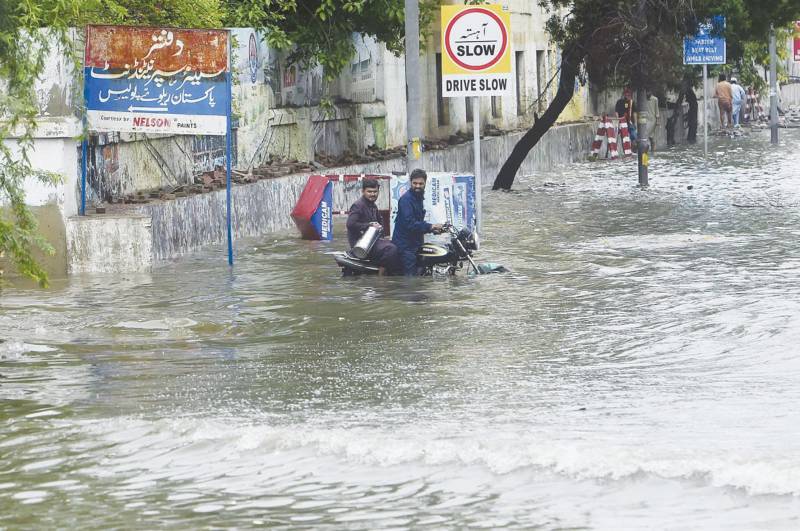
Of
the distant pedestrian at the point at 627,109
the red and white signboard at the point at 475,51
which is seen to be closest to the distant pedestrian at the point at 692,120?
the distant pedestrian at the point at 627,109

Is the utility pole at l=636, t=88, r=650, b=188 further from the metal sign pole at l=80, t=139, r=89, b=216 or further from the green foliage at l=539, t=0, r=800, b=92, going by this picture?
the metal sign pole at l=80, t=139, r=89, b=216

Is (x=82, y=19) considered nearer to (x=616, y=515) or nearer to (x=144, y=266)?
(x=144, y=266)

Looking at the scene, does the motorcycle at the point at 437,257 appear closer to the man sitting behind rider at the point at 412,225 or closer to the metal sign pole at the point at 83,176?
the man sitting behind rider at the point at 412,225

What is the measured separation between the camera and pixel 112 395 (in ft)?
31.7

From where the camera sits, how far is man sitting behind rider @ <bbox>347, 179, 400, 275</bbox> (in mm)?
15836

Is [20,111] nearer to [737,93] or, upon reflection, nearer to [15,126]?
[15,126]

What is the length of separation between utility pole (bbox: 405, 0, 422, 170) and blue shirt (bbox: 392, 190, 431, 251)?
3.91 m

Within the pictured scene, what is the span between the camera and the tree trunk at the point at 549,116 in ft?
91.7

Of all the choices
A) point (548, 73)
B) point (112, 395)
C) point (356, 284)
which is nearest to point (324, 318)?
point (356, 284)

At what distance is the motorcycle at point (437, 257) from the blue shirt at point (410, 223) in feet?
0.49

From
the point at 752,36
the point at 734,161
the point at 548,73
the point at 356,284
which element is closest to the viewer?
the point at 356,284

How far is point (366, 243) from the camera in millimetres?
15672

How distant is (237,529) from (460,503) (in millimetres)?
Result: 1008

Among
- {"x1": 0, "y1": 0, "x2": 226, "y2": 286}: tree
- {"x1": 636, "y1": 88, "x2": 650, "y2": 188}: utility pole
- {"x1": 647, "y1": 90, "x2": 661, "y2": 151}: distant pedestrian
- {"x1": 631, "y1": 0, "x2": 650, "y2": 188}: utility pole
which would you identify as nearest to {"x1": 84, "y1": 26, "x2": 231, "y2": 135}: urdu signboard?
{"x1": 0, "y1": 0, "x2": 226, "y2": 286}: tree
